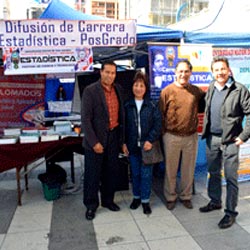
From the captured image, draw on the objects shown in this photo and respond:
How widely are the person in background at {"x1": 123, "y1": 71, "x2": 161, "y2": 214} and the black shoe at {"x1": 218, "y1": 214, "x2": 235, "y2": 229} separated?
0.85m

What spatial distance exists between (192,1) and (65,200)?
18964mm

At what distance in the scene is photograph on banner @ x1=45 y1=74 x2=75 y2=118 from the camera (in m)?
4.99

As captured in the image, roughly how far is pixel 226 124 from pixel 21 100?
10.3ft

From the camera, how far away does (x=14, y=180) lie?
488 cm

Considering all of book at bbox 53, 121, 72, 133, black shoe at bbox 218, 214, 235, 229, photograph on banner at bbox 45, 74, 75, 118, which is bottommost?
black shoe at bbox 218, 214, 235, 229

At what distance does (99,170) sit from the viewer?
3.40 m

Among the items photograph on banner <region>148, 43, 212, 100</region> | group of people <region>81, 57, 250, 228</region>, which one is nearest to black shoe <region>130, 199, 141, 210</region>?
group of people <region>81, 57, 250, 228</region>

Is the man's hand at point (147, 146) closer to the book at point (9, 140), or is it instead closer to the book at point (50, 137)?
the book at point (50, 137)

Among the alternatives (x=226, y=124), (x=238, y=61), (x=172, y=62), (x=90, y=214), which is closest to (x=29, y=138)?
(x=90, y=214)

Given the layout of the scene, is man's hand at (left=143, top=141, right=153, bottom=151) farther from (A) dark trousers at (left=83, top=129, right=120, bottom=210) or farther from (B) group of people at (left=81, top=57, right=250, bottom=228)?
(A) dark trousers at (left=83, top=129, right=120, bottom=210)

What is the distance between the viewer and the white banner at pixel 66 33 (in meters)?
3.58

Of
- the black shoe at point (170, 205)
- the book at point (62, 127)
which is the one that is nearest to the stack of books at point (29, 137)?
the book at point (62, 127)

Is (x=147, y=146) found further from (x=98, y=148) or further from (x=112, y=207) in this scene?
(x=112, y=207)

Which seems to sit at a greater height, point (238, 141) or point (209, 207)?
point (238, 141)
